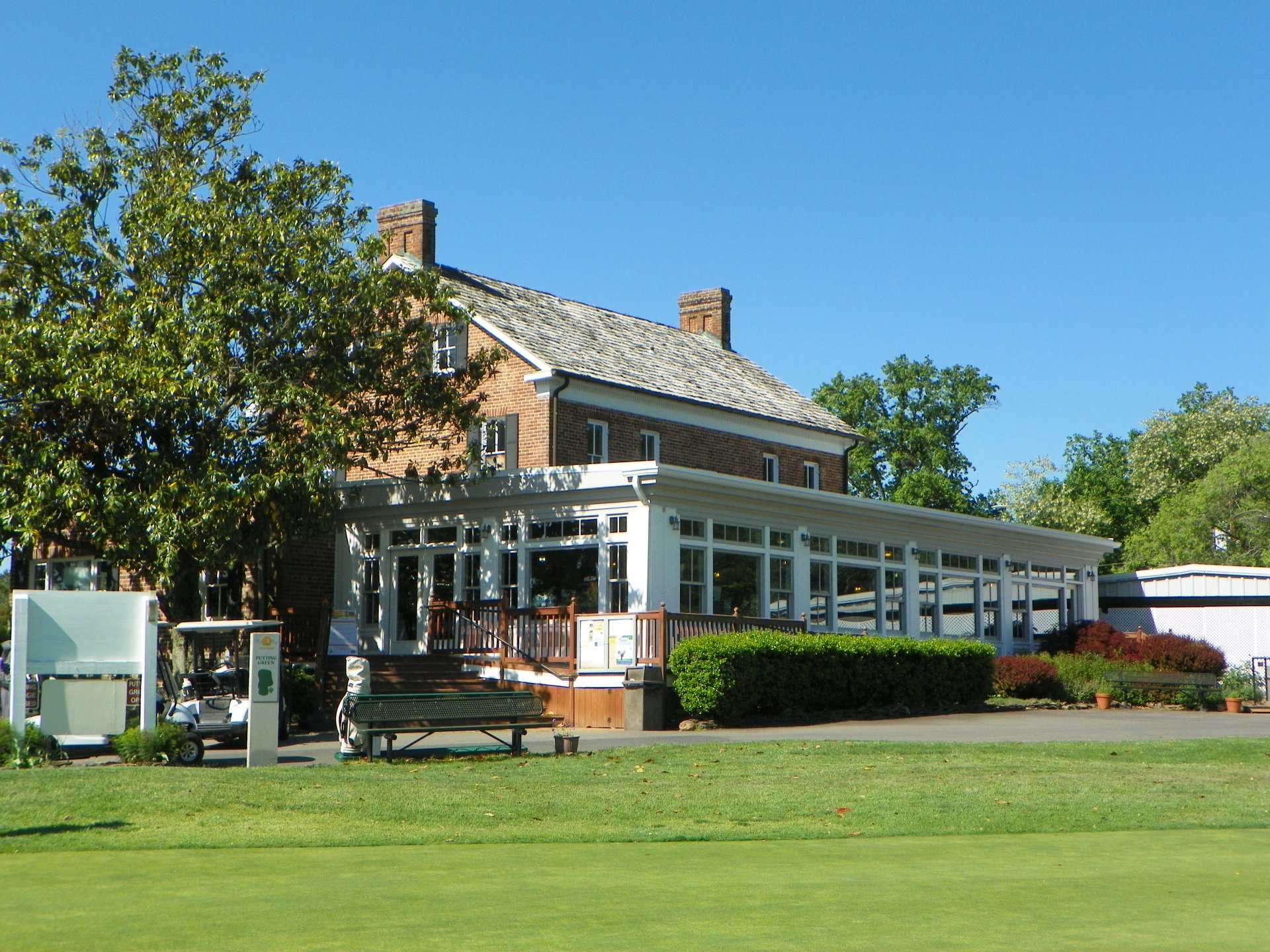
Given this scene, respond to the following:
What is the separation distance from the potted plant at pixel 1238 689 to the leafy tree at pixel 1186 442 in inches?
1654

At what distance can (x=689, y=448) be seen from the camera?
31.6m

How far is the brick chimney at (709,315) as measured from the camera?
3956 centimetres

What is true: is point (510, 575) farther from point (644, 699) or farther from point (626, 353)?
point (626, 353)

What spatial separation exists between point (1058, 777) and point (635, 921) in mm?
8455

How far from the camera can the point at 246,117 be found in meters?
23.2

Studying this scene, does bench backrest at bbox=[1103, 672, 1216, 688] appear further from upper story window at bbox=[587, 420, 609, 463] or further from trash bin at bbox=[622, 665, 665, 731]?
upper story window at bbox=[587, 420, 609, 463]

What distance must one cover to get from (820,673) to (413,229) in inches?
591

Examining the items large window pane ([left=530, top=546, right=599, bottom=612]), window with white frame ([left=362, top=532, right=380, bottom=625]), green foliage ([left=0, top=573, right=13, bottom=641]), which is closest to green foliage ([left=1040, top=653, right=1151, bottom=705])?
large window pane ([left=530, top=546, right=599, bottom=612])

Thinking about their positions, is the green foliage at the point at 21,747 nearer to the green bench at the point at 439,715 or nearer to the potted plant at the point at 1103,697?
the green bench at the point at 439,715

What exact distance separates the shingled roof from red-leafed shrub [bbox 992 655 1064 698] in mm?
8804

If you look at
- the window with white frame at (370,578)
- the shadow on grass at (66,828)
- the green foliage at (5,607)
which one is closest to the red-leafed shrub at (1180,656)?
the window with white frame at (370,578)

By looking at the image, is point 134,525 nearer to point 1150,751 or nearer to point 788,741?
point 788,741

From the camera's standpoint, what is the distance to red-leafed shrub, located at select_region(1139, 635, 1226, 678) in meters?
29.1

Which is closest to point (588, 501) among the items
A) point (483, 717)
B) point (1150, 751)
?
point (483, 717)
